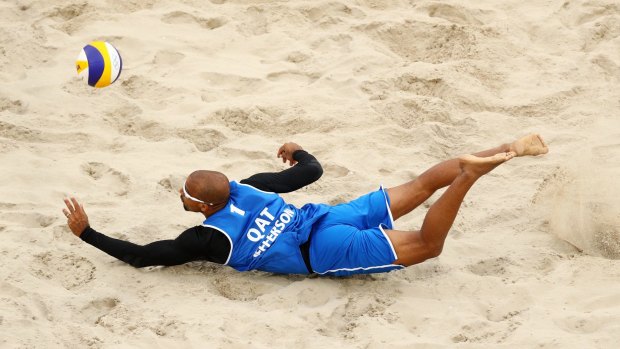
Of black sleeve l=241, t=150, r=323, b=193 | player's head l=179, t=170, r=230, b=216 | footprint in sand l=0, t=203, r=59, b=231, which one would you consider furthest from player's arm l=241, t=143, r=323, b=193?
footprint in sand l=0, t=203, r=59, b=231

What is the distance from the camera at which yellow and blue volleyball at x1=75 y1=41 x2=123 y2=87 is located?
5.73 m

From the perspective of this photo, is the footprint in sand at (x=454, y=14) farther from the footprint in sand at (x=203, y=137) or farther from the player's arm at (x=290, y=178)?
the player's arm at (x=290, y=178)

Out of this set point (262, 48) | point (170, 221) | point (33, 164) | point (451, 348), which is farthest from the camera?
point (262, 48)

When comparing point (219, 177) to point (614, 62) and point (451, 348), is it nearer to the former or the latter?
point (451, 348)

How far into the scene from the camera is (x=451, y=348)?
410 cm

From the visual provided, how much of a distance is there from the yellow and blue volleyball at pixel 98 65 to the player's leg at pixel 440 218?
217cm

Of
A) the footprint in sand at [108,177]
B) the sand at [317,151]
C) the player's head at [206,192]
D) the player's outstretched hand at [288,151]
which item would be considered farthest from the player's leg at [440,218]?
the footprint in sand at [108,177]

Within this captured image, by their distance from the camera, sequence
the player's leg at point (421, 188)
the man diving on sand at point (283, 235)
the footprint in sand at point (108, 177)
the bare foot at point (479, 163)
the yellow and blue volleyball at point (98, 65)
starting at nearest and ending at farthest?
the bare foot at point (479, 163) < the man diving on sand at point (283, 235) < the player's leg at point (421, 188) < the footprint in sand at point (108, 177) < the yellow and blue volleyball at point (98, 65)

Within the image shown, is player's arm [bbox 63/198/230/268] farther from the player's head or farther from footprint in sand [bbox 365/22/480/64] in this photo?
footprint in sand [bbox 365/22/480/64]

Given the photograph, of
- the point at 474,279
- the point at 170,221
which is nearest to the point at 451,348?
the point at 474,279

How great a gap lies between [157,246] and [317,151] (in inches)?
65.3

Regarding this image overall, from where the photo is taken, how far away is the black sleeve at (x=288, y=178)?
5.07 meters

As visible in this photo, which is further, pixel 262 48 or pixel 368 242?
pixel 262 48

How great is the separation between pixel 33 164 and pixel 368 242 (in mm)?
2227
